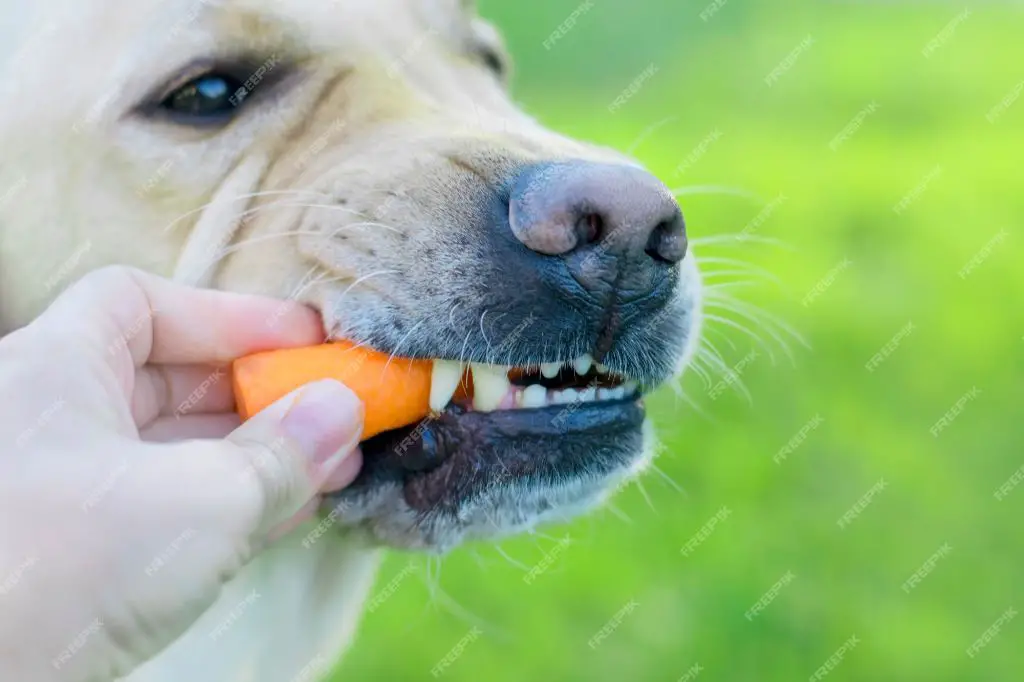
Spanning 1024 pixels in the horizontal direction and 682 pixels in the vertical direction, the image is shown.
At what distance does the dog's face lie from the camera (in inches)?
88.6

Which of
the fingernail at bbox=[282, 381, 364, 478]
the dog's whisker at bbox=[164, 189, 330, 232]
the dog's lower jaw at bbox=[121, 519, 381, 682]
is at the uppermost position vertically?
the fingernail at bbox=[282, 381, 364, 478]

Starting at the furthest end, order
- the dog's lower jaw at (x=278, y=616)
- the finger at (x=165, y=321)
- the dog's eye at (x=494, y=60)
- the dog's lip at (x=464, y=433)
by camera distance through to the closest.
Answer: the dog's eye at (x=494, y=60) → the dog's lower jaw at (x=278, y=616) → the dog's lip at (x=464, y=433) → the finger at (x=165, y=321)

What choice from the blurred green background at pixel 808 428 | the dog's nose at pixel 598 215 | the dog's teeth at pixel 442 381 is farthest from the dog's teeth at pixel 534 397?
the blurred green background at pixel 808 428

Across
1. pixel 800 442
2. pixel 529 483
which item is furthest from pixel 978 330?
pixel 529 483

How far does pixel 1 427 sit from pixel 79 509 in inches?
6.6

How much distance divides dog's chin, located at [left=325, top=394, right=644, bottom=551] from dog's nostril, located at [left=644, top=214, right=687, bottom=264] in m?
0.39

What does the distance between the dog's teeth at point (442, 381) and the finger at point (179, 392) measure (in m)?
0.40

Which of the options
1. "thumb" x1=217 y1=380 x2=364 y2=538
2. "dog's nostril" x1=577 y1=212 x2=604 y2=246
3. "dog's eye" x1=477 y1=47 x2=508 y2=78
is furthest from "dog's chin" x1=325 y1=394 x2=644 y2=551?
"dog's eye" x1=477 y1=47 x2=508 y2=78

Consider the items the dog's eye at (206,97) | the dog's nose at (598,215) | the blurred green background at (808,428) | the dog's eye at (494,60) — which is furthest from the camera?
the blurred green background at (808,428)

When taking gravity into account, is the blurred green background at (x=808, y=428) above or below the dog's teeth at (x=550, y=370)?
below

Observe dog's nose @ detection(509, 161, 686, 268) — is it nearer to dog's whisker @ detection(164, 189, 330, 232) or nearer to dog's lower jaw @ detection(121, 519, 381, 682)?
dog's whisker @ detection(164, 189, 330, 232)

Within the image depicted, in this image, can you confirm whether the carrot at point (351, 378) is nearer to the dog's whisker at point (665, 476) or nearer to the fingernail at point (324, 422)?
the fingernail at point (324, 422)

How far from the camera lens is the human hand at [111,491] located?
1.67 meters

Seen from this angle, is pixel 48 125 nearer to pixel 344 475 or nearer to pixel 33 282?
pixel 33 282
